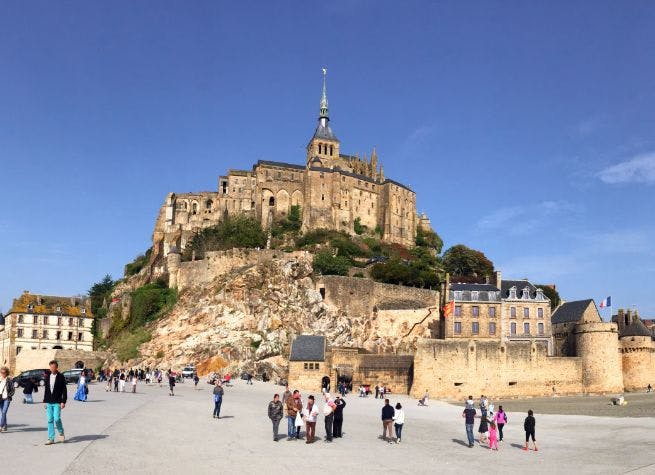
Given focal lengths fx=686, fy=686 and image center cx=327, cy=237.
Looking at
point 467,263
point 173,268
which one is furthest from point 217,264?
point 467,263

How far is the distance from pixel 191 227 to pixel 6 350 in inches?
1220

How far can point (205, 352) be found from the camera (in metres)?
55.8

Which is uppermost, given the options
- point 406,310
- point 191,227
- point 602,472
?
point 191,227

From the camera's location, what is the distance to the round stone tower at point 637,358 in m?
52.3

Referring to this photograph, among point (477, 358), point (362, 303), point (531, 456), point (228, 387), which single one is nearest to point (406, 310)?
point (362, 303)

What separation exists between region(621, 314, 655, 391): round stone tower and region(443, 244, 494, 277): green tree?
30.7 meters

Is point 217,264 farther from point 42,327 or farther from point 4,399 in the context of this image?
point 4,399

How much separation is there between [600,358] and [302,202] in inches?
2120

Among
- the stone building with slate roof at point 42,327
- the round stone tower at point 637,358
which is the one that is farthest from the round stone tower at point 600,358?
the stone building with slate roof at point 42,327

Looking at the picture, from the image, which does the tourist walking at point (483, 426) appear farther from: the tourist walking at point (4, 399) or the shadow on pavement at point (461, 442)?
the tourist walking at point (4, 399)

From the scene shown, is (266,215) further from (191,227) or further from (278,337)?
(278,337)

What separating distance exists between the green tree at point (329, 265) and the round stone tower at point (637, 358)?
92.0ft

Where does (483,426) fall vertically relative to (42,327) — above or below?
below

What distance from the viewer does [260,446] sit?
1892cm
